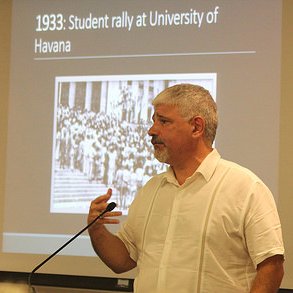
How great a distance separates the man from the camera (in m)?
2.15

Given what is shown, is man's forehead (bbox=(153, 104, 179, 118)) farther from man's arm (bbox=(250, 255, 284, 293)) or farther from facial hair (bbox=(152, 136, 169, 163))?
man's arm (bbox=(250, 255, 284, 293))

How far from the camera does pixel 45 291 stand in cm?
380

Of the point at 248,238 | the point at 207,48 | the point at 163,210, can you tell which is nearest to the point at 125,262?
the point at 163,210

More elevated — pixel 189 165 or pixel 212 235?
pixel 189 165

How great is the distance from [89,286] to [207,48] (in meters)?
1.53

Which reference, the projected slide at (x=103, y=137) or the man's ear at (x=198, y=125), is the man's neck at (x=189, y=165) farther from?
the projected slide at (x=103, y=137)

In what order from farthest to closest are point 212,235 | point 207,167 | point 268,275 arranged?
point 207,167 → point 212,235 → point 268,275

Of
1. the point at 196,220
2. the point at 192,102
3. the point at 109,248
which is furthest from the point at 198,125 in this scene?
the point at 109,248

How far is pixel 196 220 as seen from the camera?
88.0 inches

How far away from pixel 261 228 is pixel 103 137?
1.74 meters

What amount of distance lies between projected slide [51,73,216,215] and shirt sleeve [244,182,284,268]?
1432mm

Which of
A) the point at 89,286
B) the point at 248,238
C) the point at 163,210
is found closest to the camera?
the point at 248,238

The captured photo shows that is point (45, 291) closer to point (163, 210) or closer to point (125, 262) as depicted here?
point (125, 262)

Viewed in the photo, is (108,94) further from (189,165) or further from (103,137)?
(189,165)
